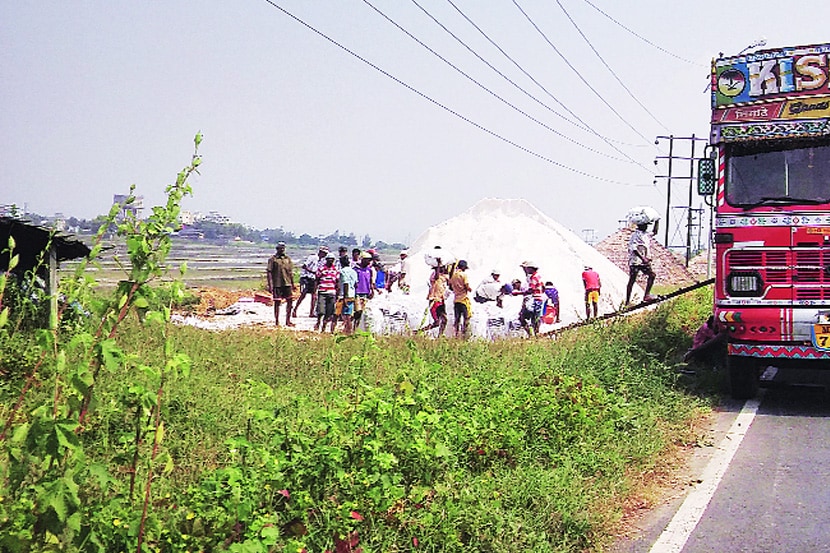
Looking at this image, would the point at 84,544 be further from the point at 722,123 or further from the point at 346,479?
the point at 722,123

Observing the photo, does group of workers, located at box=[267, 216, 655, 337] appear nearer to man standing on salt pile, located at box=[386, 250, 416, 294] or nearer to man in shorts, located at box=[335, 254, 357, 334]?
man in shorts, located at box=[335, 254, 357, 334]

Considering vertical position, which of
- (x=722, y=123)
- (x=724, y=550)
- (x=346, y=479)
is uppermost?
(x=722, y=123)

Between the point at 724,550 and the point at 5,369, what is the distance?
7044 millimetres

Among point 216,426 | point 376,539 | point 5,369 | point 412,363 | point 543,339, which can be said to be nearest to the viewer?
point 376,539

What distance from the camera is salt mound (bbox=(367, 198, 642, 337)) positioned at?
89.1ft

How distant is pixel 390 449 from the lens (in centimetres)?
594

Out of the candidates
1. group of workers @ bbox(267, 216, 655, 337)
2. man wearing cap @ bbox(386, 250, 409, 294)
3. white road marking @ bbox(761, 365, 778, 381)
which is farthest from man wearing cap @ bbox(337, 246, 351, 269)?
white road marking @ bbox(761, 365, 778, 381)

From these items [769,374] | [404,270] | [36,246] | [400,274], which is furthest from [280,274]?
[404,270]

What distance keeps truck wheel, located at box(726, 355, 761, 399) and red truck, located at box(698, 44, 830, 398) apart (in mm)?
16

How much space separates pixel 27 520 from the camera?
3.78 metres

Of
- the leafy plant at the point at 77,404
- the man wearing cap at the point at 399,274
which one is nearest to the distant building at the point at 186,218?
the leafy plant at the point at 77,404

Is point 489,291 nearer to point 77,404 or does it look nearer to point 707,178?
point 707,178

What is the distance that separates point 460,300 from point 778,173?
671 centimetres

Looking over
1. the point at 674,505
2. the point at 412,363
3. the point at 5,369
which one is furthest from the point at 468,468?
the point at 5,369
